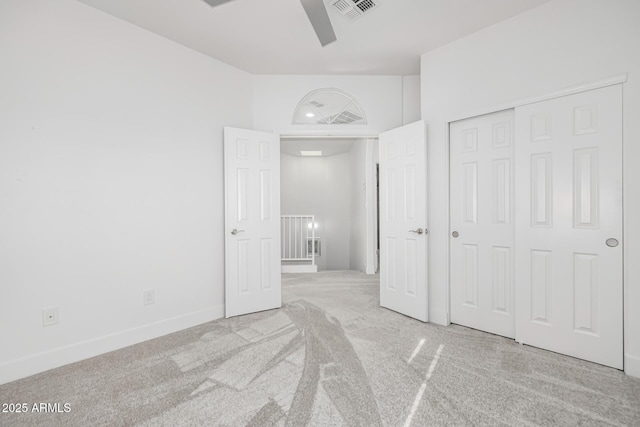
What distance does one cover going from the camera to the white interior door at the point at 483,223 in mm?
2609

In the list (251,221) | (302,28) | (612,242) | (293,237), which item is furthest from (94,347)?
(293,237)

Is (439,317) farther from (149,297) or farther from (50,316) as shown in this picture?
(50,316)

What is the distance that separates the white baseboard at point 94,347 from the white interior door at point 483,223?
263 cm

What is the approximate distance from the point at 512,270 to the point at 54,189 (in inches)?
149

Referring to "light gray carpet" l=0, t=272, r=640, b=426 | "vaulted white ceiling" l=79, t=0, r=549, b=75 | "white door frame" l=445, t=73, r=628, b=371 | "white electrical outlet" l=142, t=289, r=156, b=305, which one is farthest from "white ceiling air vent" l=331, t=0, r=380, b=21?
"white electrical outlet" l=142, t=289, r=156, b=305

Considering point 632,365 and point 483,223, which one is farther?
point 483,223

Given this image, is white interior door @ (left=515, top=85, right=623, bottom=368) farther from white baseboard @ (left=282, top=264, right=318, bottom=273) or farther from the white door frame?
white baseboard @ (left=282, top=264, right=318, bottom=273)

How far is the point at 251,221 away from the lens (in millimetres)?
3281

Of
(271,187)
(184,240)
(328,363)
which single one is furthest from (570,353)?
(184,240)

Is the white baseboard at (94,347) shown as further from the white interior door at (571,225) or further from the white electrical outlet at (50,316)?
the white interior door at (571,225)

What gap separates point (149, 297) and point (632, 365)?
12.3 ft

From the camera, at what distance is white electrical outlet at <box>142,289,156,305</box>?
2.62 metres

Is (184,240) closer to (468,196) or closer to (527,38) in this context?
(468,196)

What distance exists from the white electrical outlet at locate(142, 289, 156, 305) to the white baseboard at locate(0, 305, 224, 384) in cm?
20
